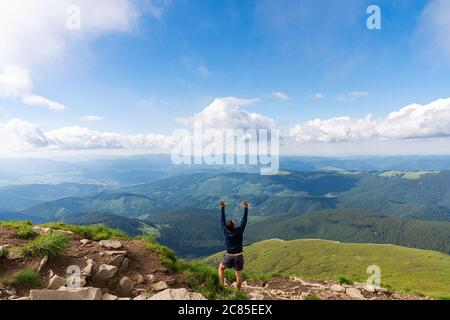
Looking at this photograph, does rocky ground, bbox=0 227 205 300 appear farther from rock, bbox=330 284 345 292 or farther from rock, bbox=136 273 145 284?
rock, bbox=330 284 345 292

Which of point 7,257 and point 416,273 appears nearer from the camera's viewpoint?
point 7,257

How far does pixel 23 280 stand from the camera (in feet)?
31.8

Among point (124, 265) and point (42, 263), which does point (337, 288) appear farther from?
point (42, 263)

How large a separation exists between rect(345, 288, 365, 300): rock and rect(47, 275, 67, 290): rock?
12214mm

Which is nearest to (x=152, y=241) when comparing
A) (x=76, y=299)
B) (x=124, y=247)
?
(x=124, y=247)

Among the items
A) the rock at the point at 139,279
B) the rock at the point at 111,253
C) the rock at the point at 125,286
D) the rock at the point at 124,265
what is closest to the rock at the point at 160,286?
the rock at the point at 139,279

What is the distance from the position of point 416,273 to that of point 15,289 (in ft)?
489

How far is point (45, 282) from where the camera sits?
9977 mm

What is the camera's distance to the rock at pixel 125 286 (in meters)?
10.0

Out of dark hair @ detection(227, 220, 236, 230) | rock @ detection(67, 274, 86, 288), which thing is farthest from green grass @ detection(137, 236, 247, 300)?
rock @ detection(67, 274, 86, 288)

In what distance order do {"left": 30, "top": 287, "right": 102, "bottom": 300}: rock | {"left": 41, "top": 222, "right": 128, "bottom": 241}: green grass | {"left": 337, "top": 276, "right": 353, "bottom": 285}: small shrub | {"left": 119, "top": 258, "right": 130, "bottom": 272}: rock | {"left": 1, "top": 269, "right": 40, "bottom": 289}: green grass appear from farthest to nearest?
{"left": 337, "top": 276, "right": 353, "bottom": 285}: small shrub < {"left": 41, "top": 222, "right": 128, "bottom": 241}: green grass < {"left": 119, "top": 258, "right": 130, "bottom": 272}: rock < {"left": 1, "top": 269, "right": 40, "bottom": 289}: green grass < {"left": 30, "top": 287, "right": 102, "bottom": 300}: rock

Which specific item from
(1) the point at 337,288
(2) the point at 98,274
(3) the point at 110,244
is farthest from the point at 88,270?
(1) the point at 337,288

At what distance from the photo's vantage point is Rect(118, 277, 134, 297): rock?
10.0 metres
